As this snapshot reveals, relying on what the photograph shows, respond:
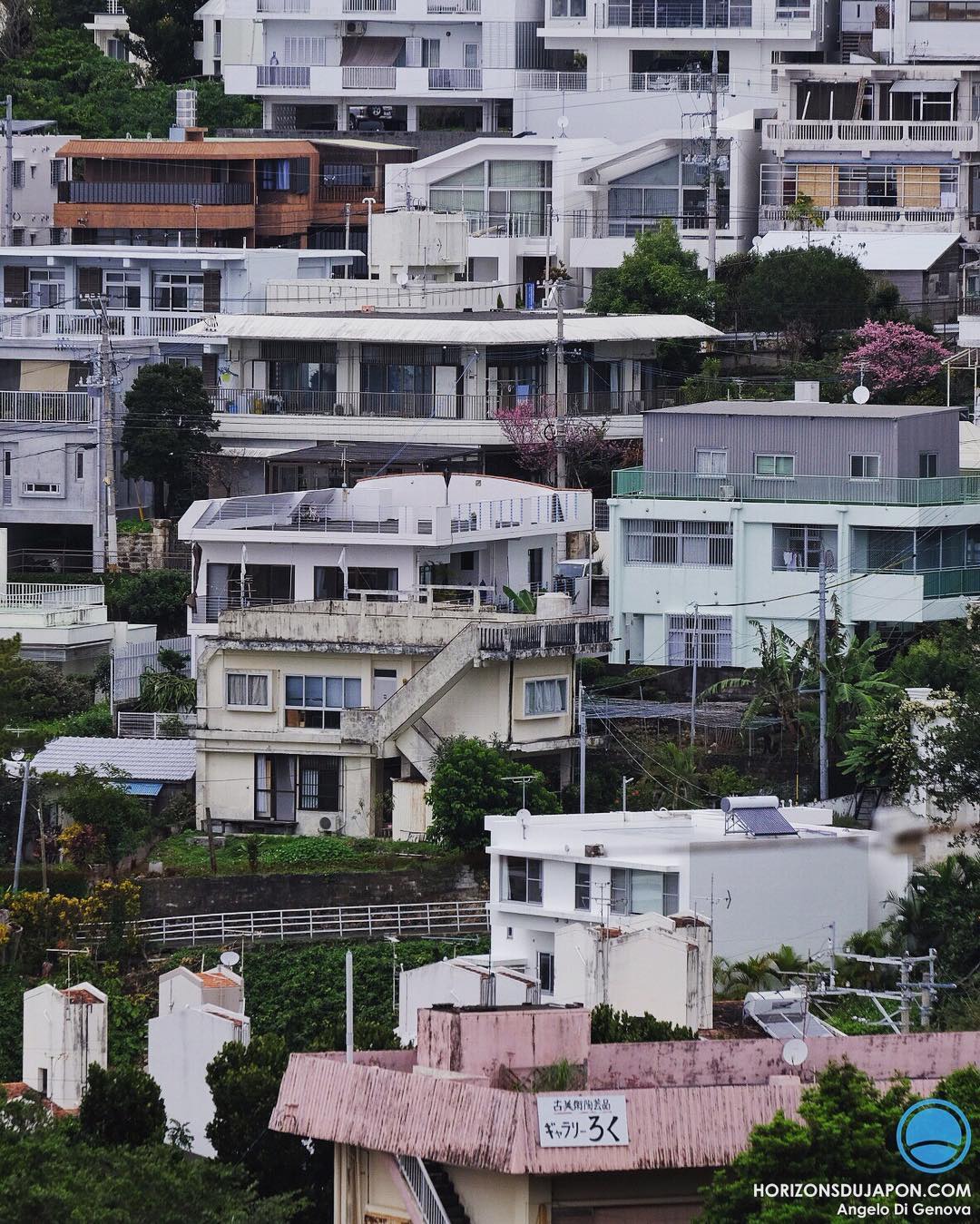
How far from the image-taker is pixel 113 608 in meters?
58.0

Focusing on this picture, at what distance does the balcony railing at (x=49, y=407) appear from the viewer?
64688 mm

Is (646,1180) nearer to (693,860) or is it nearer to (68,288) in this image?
(693,860)

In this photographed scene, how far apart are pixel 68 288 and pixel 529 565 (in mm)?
21199

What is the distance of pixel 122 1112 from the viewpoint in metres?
29.5

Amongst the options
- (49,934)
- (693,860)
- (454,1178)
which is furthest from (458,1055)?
(49,934)

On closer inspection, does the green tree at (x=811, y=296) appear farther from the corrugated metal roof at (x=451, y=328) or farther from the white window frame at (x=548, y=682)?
the white window frame at (x=548, y=682)

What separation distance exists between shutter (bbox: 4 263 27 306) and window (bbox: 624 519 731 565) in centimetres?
2376

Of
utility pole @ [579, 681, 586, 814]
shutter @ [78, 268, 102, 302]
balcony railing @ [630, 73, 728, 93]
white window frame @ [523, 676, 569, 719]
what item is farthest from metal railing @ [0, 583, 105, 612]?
balcony railing @ [630, 73, 728, 93]

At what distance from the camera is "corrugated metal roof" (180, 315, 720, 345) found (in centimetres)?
6581

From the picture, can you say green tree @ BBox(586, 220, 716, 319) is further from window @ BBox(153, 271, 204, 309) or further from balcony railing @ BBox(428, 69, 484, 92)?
balcony railing @ BBox(428, 69, 484, 92)

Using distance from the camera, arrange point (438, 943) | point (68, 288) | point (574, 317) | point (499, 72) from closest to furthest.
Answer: point (438, 943) → point (574, 317) → point (68, 288) → point (499, 72)

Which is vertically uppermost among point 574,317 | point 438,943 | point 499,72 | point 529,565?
point 499,72

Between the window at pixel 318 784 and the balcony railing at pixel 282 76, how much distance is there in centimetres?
3834

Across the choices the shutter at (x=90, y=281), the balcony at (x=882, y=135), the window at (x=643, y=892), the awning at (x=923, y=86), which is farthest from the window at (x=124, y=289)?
the window at (x=643, y=892)
